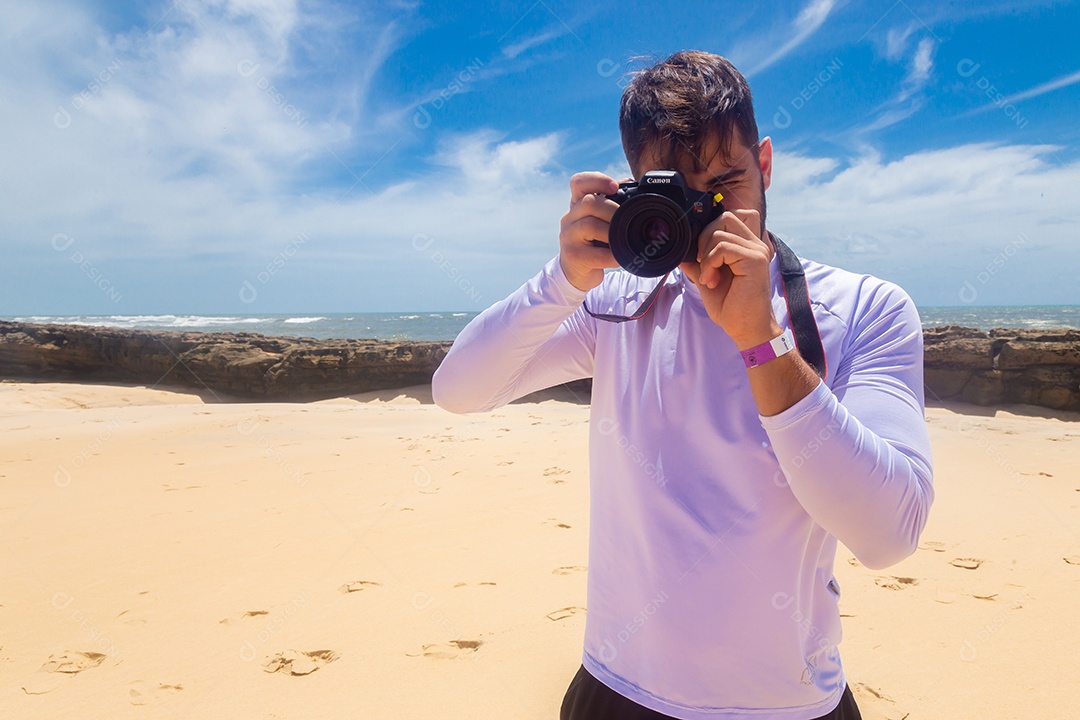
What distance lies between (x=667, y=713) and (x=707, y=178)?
85 cm

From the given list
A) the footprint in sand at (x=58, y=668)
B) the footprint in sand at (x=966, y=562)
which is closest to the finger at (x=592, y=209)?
the footprint in sand at (x=58, y=668)

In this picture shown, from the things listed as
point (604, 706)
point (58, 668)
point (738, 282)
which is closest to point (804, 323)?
point (738, 282)

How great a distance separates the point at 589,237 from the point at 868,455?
21.9 inches

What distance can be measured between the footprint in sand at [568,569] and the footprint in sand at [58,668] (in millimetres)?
1968

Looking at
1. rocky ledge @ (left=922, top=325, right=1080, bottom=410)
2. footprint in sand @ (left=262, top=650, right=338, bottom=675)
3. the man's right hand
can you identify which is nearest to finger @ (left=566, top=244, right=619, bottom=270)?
the man's right hand

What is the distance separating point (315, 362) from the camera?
33.5 ft

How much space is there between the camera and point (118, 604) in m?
2.89

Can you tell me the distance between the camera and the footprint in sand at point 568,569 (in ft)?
10.4

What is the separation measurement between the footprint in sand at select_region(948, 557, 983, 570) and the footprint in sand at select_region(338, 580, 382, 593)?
9.66ft

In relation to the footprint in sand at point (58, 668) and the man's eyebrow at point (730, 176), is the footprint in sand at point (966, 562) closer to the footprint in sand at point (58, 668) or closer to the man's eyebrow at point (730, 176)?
the man's eyebrow at point (730, 176)

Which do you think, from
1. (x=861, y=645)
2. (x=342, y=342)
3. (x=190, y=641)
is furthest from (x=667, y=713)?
(x=342, y=342)

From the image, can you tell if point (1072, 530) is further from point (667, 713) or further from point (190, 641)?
point (190, 641)

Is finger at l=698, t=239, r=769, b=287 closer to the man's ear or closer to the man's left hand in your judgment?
the man's left hand

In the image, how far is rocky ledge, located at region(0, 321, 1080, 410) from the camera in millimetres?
7863
